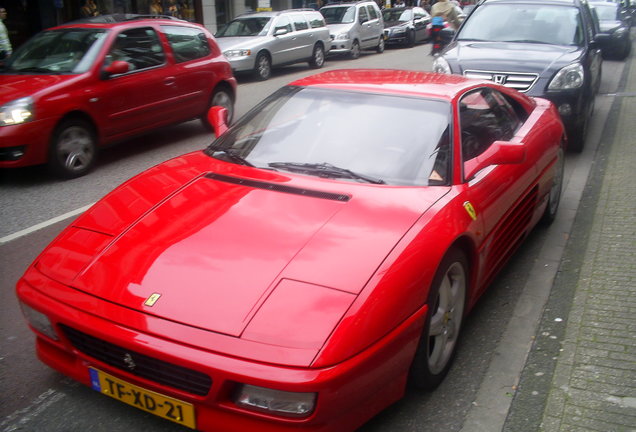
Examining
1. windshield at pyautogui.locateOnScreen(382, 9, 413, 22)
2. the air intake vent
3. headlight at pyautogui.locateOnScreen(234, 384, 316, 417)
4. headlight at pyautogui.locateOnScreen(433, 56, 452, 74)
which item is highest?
the air intake vent

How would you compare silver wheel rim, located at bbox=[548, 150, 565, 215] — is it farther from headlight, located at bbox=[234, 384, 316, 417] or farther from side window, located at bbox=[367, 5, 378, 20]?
side window, located at bbox=[367, 5, 378, 20]

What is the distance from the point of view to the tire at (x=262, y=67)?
15.7 metres

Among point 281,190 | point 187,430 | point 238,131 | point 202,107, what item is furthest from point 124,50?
point 187,430

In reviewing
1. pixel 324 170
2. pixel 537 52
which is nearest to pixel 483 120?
pixel 324 170

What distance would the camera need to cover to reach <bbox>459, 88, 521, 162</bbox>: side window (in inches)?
157

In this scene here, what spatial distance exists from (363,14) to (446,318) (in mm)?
19636

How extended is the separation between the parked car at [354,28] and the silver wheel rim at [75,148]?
43.9 feet

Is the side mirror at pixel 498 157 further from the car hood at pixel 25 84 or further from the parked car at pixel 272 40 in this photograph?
the parked car at pixel 272 40

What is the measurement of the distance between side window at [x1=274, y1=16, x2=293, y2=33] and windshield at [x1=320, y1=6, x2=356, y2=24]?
4232mm

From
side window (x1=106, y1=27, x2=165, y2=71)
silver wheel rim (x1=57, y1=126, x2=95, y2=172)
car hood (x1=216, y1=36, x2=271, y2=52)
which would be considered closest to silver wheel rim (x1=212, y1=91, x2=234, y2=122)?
side window (x1=106, y1=27, x2=165, y2=71)

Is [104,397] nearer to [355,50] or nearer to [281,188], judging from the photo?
[281,188]

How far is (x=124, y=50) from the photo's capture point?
813 cm

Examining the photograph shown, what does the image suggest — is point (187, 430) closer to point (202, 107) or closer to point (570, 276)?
point (570, 276)

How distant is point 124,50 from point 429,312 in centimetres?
636
